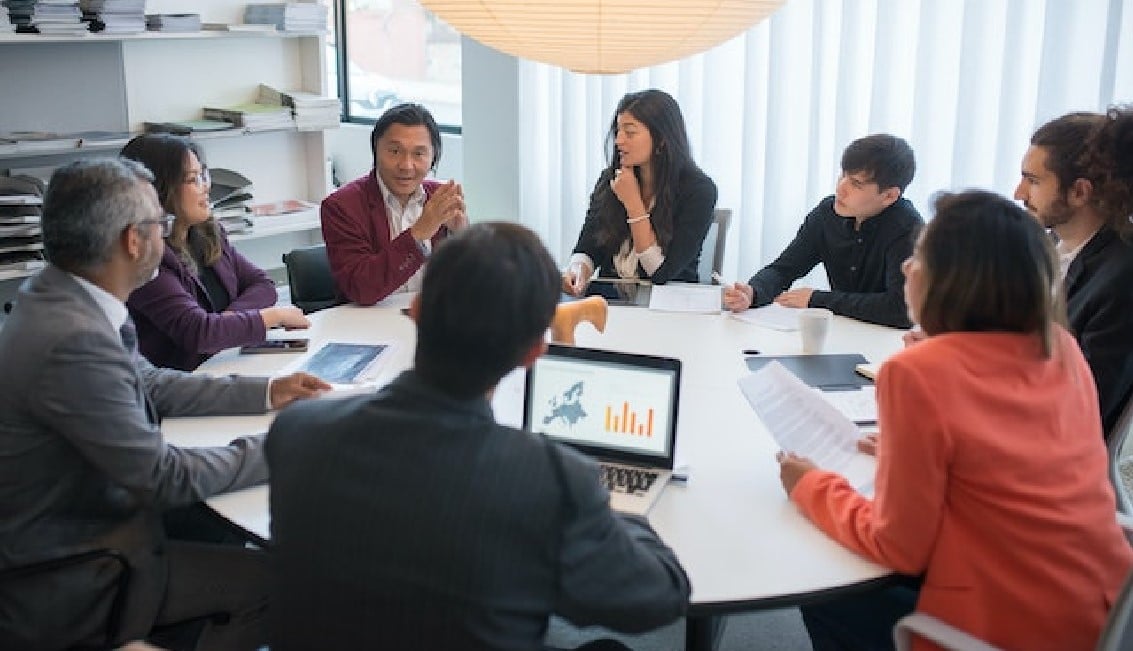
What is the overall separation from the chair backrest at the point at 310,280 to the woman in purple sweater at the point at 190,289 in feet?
0.83

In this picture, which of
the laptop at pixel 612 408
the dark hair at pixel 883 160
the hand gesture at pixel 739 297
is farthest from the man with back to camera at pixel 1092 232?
the laptop at pixel 612 408

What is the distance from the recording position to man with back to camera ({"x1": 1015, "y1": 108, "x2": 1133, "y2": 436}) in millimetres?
2062

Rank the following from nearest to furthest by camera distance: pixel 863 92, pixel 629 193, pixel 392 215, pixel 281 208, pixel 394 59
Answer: pixel 392 215
pixel 629 193
pixel 863 92
pixel 281 208
pixel 394 59

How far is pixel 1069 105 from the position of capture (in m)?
3.11

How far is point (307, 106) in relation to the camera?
Result: 4.18 meters

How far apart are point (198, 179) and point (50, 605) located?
1231 millimetres

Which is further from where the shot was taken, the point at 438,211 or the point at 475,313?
the point at 438,211

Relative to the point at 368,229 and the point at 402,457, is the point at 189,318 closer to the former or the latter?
the point at 368,229

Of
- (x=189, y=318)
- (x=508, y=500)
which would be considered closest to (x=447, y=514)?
(x=508, y=500)

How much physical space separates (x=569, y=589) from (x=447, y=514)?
17cm

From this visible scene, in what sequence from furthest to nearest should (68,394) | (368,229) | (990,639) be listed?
1. (368,229)
2. (68,394)
3. (990,639)

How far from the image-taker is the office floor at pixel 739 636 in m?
2.56

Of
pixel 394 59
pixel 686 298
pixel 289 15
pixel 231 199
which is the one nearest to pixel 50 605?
pixel 686 298

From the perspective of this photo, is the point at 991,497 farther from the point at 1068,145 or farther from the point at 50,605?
the point at 50,605
